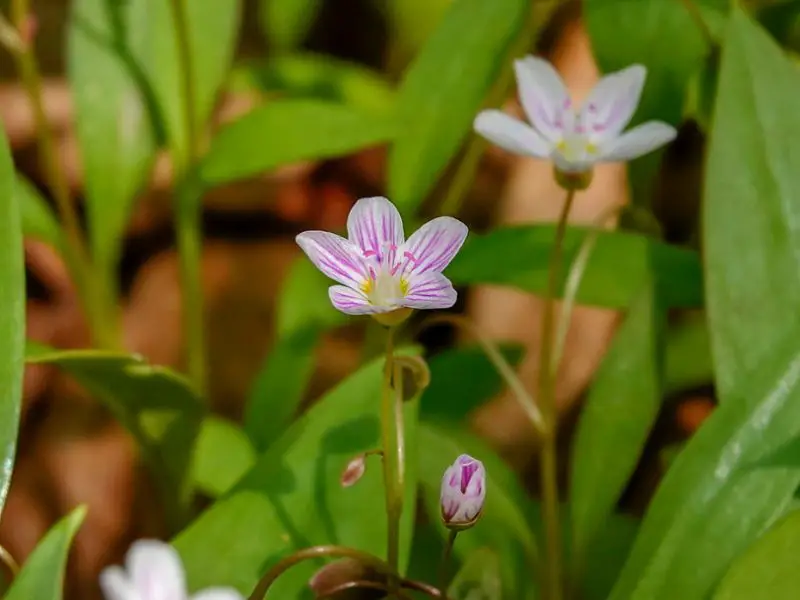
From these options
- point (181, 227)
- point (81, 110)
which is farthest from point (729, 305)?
point (81, 110)

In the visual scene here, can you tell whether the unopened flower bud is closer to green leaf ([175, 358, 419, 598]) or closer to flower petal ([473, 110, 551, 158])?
green leaf ([175, 358, 419, 598])

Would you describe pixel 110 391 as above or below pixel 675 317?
above

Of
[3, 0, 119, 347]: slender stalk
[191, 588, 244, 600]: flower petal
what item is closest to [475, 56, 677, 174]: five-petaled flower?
[191, 588, 244, 600]: flower petal

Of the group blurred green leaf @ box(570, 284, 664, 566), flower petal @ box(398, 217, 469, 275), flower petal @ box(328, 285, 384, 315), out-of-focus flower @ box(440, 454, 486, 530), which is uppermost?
Answer: flower petal @ box(398, 217, 469, 275)

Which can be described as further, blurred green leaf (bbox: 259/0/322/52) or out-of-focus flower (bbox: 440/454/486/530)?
blurred green leaf (bbox: 259/0/322/52)

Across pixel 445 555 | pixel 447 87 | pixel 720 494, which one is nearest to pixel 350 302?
pixel 445 555

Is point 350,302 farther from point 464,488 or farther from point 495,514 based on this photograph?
point 495,514

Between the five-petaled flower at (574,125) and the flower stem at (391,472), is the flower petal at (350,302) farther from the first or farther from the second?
the five-petaled flower at (574,125)

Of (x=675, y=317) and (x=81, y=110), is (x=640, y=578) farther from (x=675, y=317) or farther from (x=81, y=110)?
(x=81, y=110)
